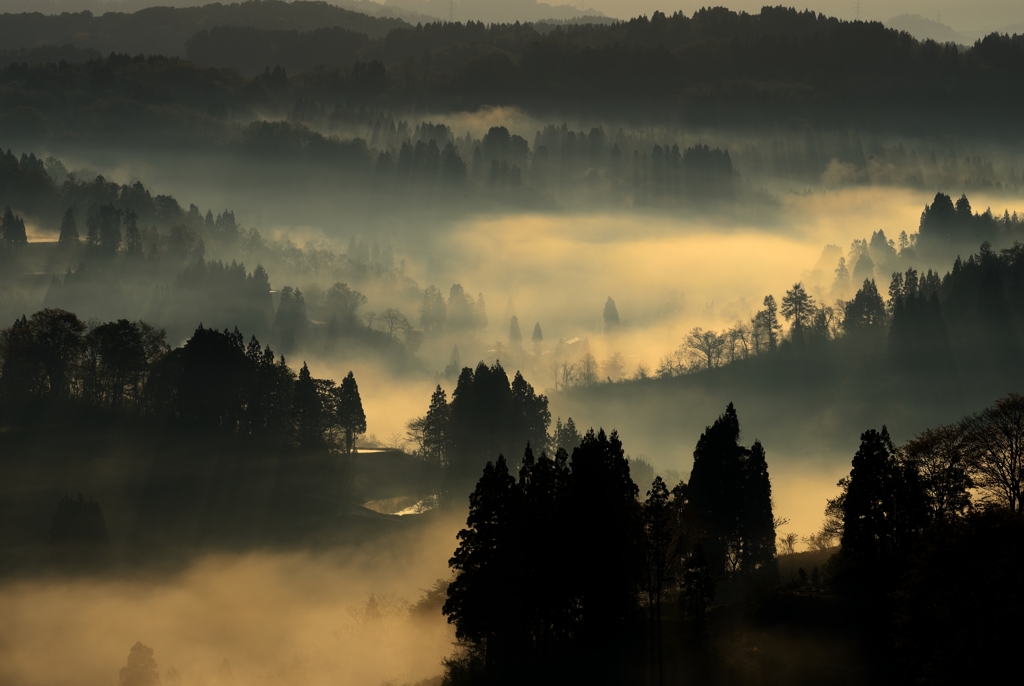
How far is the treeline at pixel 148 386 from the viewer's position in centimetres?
15025

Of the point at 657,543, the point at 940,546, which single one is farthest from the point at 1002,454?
the point at 657,543

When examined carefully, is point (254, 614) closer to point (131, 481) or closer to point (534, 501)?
point (131, 481)

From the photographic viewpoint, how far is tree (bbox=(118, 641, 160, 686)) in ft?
364

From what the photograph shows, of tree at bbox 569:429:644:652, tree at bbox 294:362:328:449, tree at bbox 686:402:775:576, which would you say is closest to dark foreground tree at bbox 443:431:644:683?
tree at bbox 569:429:644:652

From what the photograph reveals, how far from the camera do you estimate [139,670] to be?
111m

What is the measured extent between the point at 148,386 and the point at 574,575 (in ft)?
321

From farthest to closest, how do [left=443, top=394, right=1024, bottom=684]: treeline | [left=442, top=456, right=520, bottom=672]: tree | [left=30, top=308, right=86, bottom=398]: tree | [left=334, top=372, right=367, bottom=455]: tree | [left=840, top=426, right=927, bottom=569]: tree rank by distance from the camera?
[left=334, top=372, right=367, bottom=455]: tree, [left=30, top=308, right=86, bottom=398]: tree, [left=442, top=456, right=520, bottom=672]: tree, [left=840, top=426, right=927, bottom=569]: tree, [left=443, top=394, right=1024, bottom=684]: treeline

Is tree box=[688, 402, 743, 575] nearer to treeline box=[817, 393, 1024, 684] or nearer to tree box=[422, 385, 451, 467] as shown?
treeline box=[817, 393, 1024, 684]

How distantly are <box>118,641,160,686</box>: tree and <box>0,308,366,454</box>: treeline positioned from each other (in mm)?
44512

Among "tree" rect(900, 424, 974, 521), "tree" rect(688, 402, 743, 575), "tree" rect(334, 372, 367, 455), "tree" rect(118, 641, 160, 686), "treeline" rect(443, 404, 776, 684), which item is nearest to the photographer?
"tree" rect(900, 424, 974, 521)

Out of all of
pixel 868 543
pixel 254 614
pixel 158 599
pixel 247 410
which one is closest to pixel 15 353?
pixel 247 410

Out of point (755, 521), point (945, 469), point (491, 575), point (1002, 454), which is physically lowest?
point (491, 575)

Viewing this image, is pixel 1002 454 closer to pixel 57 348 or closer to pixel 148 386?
pixel 148 386

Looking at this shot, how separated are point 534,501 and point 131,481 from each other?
83.1 metres
